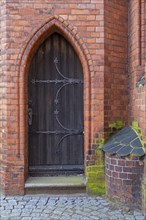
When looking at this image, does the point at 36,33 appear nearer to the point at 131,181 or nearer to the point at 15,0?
the point at 15,0

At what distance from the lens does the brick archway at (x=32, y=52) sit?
478cm

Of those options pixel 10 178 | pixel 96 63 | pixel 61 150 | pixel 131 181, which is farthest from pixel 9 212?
pixel 96 63

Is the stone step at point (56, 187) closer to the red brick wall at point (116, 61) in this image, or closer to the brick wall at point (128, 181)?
the brick wall at point (128, 181)

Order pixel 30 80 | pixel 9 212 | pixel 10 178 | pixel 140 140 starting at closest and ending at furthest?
pixel 9 212 < pixel 140 140 < pixel 10 178 < pixel 30 80

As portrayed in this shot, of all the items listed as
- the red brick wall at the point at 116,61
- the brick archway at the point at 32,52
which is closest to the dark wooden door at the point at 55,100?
the brick archway at the point at 32,52

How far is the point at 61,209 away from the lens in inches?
162

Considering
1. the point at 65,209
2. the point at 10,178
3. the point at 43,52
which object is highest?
the point at 43,52

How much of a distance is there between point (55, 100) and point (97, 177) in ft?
5.28

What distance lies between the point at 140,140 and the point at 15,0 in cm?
322

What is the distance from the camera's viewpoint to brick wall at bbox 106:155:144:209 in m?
4.11

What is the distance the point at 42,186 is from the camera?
4.73 m

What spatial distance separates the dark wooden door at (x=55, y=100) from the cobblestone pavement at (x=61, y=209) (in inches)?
26.9

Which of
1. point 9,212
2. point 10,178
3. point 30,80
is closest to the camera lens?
point 9,212

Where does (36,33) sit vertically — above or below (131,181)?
above
